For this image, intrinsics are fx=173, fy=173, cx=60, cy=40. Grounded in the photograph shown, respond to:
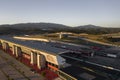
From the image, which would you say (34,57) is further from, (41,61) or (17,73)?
(17,73)

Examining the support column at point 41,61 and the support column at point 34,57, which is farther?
the support column at point 34,57

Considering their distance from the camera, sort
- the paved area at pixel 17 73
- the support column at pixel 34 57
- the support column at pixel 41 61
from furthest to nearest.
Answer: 1. the support column at pixel 34 57
2. the support column at pixel 41 61
3. the paved area at pixel 17 73

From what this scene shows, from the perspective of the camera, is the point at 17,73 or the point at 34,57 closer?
the point at 17,73

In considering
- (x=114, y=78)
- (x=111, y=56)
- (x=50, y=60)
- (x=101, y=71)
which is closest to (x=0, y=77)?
(x=50, y=60)

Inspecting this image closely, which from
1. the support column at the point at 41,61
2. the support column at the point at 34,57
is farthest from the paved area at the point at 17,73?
the support column at the point at 41,61

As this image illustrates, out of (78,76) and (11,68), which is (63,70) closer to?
(78,76)

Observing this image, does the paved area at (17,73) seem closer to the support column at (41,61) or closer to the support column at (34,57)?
the support column at (34,57)

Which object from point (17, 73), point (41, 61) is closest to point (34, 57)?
point (41, 61)

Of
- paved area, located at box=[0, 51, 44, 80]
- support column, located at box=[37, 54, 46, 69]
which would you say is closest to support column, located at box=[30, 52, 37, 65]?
paved area, located at box=[0, 51, 44, 80]

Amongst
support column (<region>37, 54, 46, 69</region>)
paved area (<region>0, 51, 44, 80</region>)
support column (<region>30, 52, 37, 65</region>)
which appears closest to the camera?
paved area (<region>0, 51, 44, 80</region>)

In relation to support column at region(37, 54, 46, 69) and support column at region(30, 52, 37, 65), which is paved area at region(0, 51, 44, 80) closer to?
support column at region(30, 52, 37, 65)

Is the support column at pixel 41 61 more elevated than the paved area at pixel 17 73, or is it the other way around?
the support column at pixel 41 61

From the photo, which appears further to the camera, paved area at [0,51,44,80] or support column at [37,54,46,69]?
support column at [37,54,46,69]
